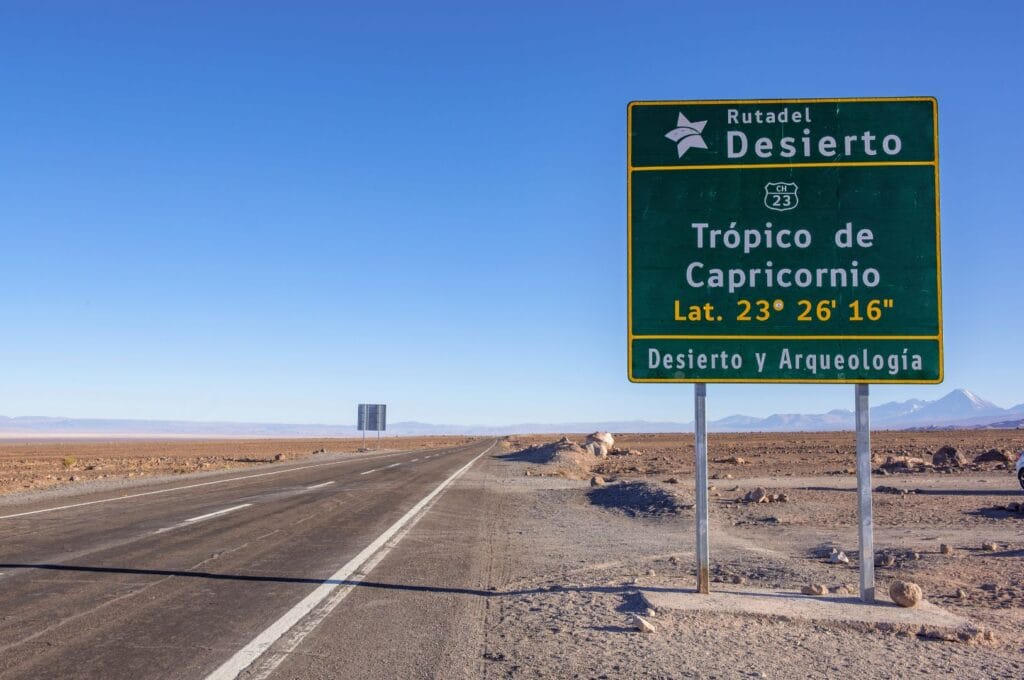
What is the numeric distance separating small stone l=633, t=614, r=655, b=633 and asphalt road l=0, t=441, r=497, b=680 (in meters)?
1.34

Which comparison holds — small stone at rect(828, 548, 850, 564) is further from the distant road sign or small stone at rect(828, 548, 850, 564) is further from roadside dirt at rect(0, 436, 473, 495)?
the distant road sign

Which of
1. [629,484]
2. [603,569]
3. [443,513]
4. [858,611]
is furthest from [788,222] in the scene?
[629,484]

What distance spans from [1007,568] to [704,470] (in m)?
4.74

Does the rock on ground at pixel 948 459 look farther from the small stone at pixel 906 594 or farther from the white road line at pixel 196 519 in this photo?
the small stone at pixel 906 594

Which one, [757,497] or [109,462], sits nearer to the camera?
[757,497]

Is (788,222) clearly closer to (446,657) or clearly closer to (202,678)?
(446,657)

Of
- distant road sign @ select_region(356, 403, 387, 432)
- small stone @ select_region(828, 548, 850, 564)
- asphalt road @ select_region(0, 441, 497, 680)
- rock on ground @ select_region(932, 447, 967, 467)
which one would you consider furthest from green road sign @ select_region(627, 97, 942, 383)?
distant road sign @ select_region(356, 403, 387, 432)

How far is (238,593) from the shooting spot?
27.4 ft

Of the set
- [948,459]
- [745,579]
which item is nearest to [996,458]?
[948,459]

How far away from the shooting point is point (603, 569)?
33.2ft

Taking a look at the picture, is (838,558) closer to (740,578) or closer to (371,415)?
(740,578)

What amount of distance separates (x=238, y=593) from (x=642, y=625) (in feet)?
13.5

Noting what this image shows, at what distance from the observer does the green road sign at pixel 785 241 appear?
8.13m

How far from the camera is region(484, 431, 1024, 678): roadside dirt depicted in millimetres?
6090
